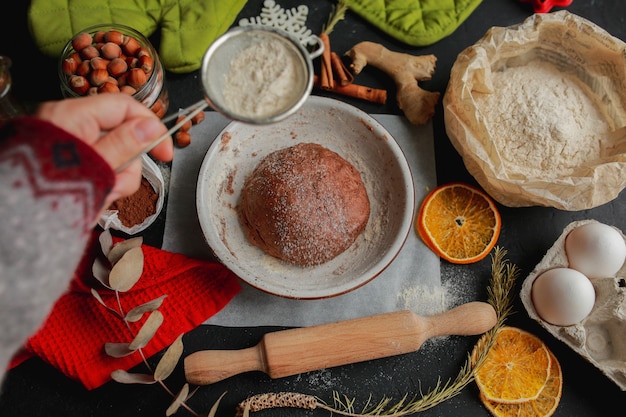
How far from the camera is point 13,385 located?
4.34ft

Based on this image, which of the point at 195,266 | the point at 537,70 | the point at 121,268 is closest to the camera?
the point at 121,268

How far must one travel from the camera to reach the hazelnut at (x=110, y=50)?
1335 millimetres

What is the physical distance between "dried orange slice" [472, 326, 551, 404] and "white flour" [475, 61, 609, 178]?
1.42 ft

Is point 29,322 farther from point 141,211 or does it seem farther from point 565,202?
point 565,202

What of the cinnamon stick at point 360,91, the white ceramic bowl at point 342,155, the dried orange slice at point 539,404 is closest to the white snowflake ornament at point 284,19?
the cinnamon stick at point 360,91

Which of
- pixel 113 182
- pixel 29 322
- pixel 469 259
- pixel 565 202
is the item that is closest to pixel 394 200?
pixel 469 259

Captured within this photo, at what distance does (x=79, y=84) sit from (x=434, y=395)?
1.14 m

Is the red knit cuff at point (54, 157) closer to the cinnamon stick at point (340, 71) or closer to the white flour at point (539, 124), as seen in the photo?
the cinnamon stick at point (340, 71)

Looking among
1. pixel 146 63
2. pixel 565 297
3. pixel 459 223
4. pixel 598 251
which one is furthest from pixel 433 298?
pixel 146 63

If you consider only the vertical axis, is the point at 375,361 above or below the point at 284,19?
below

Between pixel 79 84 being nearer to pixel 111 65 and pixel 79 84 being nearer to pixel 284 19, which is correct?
pixel 111 65

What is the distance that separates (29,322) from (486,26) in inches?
58.4

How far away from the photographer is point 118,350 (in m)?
1.26

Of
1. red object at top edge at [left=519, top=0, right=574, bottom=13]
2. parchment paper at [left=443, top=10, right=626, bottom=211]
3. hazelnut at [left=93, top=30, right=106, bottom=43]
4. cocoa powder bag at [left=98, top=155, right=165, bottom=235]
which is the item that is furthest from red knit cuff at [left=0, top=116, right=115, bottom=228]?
red object at top edge at [left=519, top=0, right=574, bottom=13]
